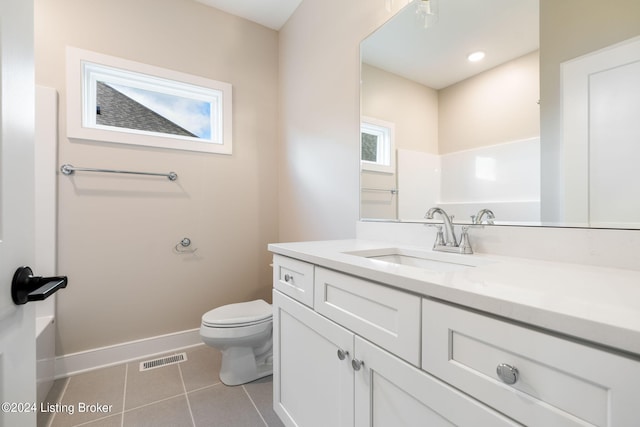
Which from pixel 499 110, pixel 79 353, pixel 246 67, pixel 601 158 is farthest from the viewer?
pixel 246 67

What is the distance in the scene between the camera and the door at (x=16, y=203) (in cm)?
50

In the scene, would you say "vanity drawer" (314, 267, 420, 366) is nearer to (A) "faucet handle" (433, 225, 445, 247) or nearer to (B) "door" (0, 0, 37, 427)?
(A) "faucet handle" (433, 225, 445, 247)

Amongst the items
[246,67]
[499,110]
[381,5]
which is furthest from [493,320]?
[246,67]

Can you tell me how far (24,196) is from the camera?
0.58 m

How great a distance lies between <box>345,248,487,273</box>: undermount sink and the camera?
0.98 meters

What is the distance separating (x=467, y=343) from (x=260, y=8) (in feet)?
8.81

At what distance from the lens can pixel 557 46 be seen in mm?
929

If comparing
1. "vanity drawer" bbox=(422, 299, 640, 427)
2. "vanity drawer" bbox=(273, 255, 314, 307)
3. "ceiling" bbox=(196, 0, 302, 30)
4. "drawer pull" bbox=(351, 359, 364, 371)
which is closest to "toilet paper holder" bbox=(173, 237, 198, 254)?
"vanity drawer" bbox=(273, 255, 314, 307)

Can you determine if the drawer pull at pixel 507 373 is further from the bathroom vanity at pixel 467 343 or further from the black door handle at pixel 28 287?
A: the black door handle at pixel 28 287

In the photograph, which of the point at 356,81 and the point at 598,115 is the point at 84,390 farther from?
the point at 598,115

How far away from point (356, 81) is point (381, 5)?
0.38 meters

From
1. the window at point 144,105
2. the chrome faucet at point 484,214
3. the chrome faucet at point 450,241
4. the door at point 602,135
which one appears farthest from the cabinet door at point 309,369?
the window at point 144,105

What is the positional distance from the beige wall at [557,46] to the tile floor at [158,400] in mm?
1560

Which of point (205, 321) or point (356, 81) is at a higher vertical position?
point (356, 81)
